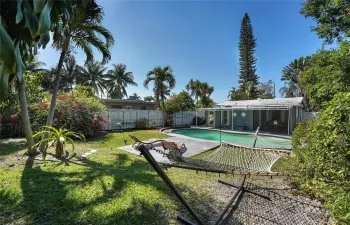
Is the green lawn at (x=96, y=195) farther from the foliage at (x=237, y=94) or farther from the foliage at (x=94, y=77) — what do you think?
the foliage at (x=94, y=77)

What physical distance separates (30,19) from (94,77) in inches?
1298

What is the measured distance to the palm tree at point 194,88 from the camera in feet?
88.4

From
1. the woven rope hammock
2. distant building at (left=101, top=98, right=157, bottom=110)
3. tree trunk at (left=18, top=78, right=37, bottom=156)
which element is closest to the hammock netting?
the woven rope hammock

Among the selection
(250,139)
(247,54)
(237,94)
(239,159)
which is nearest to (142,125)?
(250,139)

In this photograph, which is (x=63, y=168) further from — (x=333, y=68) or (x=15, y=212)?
(x=333, y=68)

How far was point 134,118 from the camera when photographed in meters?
17.8

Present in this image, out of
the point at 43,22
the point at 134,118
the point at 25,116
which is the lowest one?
the point at 134,118

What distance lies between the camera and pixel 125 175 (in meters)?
4.51

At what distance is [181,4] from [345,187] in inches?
393

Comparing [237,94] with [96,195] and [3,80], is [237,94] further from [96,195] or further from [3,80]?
[3,80]

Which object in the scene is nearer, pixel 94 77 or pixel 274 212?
pixel 274 212

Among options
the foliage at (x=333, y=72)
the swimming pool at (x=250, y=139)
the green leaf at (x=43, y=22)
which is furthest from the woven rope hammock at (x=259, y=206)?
the swimming pool at (x=250, y=139)

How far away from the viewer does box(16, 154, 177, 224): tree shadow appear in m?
2.69

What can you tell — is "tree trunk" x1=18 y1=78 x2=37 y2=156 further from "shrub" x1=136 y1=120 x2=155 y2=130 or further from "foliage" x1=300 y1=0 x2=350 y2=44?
"foliage" x1=300 y1=0 x2=350 y2=44
